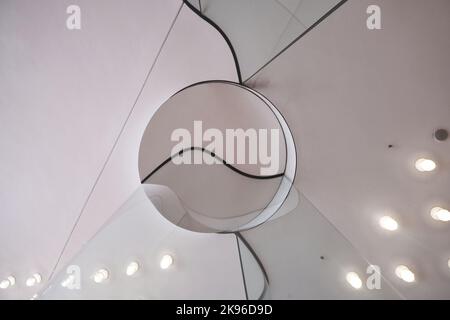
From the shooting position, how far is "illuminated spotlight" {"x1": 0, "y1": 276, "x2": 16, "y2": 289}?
1630 mm

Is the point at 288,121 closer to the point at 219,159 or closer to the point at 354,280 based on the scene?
the point at 354,280

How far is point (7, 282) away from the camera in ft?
5.40

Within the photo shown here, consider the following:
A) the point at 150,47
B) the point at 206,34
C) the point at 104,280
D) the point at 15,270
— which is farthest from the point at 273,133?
the point at 15,270

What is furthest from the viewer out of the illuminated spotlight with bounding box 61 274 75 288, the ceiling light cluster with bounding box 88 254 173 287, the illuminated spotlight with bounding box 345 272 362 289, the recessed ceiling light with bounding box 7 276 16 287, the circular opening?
the recessed ceiling light with bounding box 7 276 16 287

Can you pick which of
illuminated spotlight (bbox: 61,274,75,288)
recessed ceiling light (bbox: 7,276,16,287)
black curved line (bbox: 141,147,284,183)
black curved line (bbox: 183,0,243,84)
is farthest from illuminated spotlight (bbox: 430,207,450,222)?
recessed ceiling light (bbox: 7,276,16,287)

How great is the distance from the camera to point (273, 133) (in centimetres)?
171

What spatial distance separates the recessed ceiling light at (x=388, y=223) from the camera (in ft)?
3.89

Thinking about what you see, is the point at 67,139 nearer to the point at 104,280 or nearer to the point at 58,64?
the point at 58,64

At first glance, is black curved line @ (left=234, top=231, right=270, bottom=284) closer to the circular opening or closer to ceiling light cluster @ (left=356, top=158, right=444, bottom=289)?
the circular opening

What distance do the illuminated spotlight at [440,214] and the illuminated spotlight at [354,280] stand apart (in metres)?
0.46

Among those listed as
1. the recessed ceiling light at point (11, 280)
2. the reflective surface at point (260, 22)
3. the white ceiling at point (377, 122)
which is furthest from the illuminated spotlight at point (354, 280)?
the recessed ceiling light at point (11, 280)

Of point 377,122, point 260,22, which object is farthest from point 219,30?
point 377,122

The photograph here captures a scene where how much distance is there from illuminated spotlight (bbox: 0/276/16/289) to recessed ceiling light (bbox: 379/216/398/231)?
2416 mm

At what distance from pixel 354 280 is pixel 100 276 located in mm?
1105
